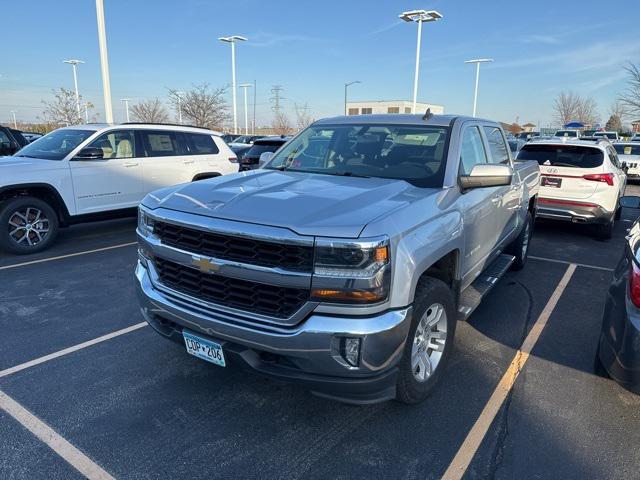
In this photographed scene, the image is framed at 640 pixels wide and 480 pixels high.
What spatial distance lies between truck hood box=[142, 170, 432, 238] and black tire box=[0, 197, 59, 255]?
4.70 meters

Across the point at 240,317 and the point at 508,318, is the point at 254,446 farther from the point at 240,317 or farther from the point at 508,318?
the point at 508,318

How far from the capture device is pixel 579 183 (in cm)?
800

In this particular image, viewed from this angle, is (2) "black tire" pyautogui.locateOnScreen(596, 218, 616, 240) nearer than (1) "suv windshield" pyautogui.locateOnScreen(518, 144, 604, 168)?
No

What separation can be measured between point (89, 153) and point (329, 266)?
625cm

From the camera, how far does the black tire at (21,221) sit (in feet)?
21.9

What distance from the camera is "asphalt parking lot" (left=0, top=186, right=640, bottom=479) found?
261 cm

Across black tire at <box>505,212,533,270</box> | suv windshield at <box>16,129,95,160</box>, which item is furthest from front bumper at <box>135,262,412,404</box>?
suv windshield at <box>16,129,95,160</box>

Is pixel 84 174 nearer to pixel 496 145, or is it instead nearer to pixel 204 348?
pixel 204 348

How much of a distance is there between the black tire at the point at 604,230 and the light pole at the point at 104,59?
13828mm

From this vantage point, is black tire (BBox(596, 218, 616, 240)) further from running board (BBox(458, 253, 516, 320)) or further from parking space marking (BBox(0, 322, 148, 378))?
parking space marking (BBox(0, 322, 148, 378))

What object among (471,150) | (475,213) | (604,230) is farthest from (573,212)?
(475,213)

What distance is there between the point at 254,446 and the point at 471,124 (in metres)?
3.31

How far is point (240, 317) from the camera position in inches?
104

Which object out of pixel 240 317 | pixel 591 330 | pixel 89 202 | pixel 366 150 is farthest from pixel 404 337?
pixel 89 202
